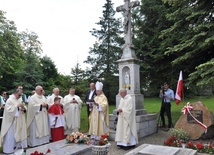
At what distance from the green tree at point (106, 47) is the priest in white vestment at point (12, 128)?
470 inches

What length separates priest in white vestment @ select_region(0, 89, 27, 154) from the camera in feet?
23.8

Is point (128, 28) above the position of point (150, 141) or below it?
above

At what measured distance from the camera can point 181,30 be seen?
11008 millimetres

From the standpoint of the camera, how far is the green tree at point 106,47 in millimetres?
19789

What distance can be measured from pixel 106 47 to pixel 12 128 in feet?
45.8

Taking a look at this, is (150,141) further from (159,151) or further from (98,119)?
(159,151)

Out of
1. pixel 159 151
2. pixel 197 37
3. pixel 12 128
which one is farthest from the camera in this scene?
pixel 197 37

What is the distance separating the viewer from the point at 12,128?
24.0 feet

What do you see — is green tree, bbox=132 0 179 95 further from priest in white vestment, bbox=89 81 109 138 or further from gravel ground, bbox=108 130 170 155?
priest in white vestment, bbox=89 81 109 138

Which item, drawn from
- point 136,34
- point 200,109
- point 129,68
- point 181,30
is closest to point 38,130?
point 129,68

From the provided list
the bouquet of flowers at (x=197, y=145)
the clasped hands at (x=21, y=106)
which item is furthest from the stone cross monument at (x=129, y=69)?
the clasped hands at (x=21, y=106)

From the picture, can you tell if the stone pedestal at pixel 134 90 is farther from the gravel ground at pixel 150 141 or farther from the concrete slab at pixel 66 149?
the concrete slab at pixel 66 149

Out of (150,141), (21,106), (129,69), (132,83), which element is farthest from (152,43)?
(21,106)

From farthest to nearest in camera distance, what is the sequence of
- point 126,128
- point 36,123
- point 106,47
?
point 106,47 → point 36,123 → point 126,128
